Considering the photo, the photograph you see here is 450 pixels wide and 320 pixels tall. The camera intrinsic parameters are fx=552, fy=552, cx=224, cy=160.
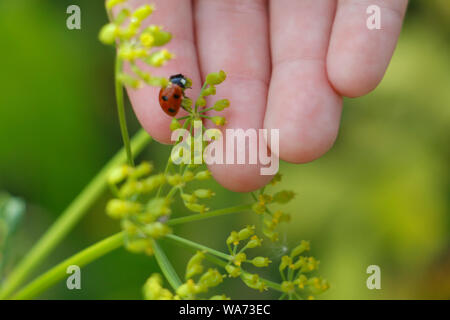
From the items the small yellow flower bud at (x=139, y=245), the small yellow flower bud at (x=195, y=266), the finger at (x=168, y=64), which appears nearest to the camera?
the small yellow flower bud at (x=139, y=245)

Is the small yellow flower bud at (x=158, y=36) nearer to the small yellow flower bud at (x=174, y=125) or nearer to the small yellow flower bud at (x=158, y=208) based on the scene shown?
the small yellow flower bud at (x=174, y=125)

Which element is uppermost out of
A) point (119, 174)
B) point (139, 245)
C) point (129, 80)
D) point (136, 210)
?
point (129, 80)

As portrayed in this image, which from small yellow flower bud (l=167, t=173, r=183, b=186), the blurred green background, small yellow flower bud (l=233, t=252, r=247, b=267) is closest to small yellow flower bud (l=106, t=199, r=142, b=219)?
small yellow flower bud (l=167, t=173, r=183, b=186)

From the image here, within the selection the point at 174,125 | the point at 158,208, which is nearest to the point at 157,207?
the point at 158,208

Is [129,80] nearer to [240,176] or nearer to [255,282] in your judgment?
[240,176]

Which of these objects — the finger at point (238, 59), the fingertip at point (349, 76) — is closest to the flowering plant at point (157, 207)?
the finger at point (238, 59)
